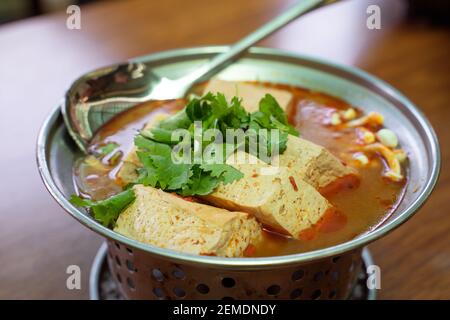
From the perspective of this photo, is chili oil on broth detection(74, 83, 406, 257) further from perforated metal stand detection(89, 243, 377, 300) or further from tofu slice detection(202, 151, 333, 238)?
perforated metal stand detection(89, 243, 377, 300)

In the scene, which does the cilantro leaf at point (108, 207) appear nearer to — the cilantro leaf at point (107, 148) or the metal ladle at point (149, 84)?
the cilantro leaf at point (107, 148)

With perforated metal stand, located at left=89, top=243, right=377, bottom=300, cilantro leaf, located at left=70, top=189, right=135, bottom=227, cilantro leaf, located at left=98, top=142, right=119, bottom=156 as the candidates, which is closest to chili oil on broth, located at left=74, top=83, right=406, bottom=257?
cilantro leaf, located at left=98, top=142, right=119, bottom=156

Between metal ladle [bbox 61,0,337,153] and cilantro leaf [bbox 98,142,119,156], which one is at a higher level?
metal ladle [bbox 61,0,337,153]

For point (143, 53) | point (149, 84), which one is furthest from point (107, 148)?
point (143, 53)

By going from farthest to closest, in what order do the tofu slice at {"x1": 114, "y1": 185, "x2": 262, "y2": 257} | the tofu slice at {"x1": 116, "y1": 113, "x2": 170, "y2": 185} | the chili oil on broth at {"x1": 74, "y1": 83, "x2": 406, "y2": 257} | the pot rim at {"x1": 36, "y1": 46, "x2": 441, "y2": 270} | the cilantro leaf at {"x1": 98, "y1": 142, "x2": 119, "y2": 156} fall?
the cilantro leaf at {"x1": 98, "y1": 142, "x2": 119, "y2": 156}
the tofu slice at {"x1": 116, "y1": 113, "x2": 170, "y2": 185}
the chili oil on broth at {"x1": 74, "y1": 83, "x2": 406, "y2": 257}
the tofu slice at {"x1": 114, "y1": 185, "x2": 262, "y2": 257}
the pot rim at {"x1": 36, "y1": 46, "x2": 441, "y2": 270}

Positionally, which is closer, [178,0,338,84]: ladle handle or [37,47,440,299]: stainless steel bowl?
[37,47,440,299]: stainless steel bowl

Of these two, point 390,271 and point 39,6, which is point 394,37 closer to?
point 390,271

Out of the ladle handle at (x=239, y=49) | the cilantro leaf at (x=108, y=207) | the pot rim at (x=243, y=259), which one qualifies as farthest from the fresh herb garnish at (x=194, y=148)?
the ladle handle at (x=239, y=49)
